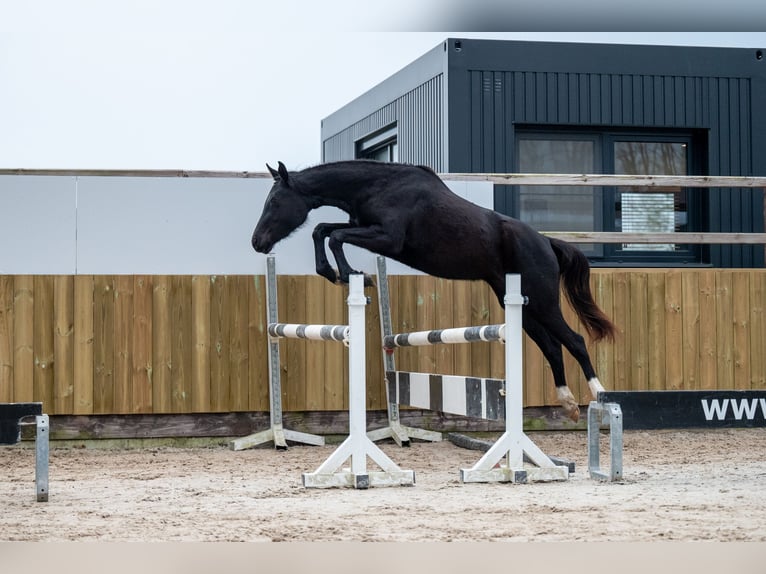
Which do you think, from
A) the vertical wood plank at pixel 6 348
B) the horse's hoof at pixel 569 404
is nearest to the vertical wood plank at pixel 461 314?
the horse's hoof at pixel 569 404

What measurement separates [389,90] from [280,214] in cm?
587

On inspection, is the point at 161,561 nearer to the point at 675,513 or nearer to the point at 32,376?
the point at 675,513

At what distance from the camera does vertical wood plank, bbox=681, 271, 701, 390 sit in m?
7.77

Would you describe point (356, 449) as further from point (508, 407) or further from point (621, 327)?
point (621, 327)

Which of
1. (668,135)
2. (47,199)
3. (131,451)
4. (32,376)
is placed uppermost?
(668,135)

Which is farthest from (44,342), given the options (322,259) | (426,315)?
(426,315)

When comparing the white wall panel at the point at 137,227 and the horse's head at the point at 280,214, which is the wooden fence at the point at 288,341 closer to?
the white wall panel at the point at 137,227

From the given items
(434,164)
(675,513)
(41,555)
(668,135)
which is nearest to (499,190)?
(434,164)

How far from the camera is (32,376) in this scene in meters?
6.80

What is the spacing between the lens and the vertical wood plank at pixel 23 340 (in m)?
Answer: 6.79

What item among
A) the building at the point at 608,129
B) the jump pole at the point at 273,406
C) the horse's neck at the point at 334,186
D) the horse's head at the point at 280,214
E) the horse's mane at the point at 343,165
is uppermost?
the building at the point at 608,129

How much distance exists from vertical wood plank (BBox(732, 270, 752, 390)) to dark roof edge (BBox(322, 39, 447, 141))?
135 inches

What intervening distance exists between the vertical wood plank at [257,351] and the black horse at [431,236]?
1.45 m

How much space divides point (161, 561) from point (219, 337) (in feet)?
20.4
